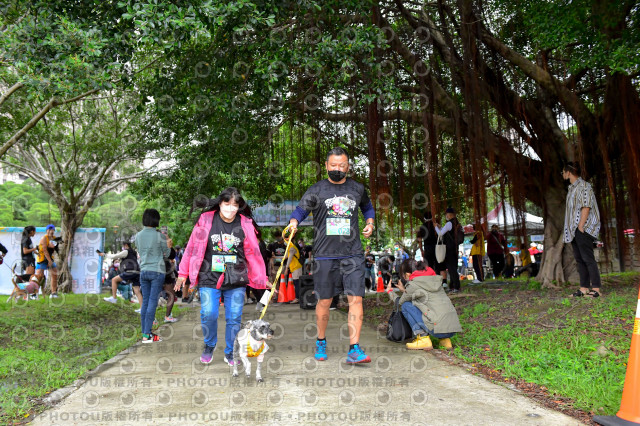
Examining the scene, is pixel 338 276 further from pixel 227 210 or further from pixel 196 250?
pixel 196 250

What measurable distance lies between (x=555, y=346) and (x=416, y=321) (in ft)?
4.05

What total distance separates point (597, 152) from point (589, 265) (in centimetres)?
334

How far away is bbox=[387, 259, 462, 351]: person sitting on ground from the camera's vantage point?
4809 mm

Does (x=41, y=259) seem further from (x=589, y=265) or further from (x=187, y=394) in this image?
(x=589, y=265)

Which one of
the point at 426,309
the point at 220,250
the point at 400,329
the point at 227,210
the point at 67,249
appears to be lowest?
the point at 400,329

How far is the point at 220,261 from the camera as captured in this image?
4.42 m

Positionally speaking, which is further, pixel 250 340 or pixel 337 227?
pixel 337 227

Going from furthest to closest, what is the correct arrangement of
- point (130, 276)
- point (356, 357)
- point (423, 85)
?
point (423, 85)
point (130, 276)
point (356, 357)

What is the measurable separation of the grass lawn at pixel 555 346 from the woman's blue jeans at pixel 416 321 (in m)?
0.18

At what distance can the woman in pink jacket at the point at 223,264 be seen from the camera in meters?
4.43

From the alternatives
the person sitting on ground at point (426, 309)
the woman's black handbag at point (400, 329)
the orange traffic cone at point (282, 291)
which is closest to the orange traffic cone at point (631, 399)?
the person sitting on ground at point (426, 309)

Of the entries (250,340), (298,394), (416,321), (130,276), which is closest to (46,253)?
(130,276)

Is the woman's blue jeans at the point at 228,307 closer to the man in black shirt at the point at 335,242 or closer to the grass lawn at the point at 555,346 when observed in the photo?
the man in black shirt at the point at 335,242

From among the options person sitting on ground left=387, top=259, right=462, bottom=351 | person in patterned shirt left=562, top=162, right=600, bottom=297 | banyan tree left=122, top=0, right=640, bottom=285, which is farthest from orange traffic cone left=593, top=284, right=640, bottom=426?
banyan tree left=122, top=0, right=640, bottom=285
